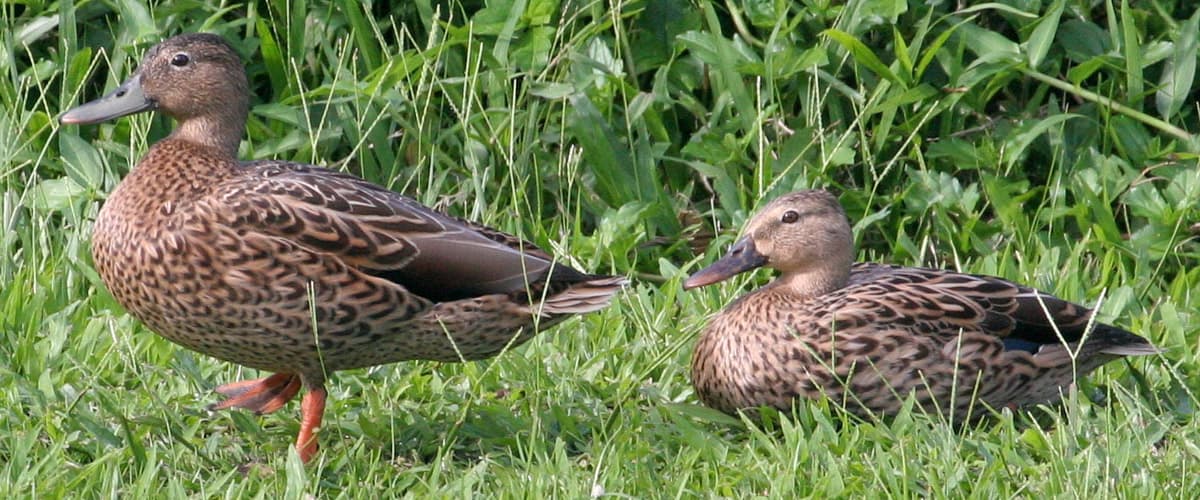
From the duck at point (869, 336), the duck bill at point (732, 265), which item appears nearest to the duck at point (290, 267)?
the duck bill at point (732, 265)

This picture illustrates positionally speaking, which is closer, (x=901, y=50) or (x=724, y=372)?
(x=724, y=372)

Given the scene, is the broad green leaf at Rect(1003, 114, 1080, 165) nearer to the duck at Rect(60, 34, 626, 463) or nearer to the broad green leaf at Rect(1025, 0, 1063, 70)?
the broad green leaf at Rect(1025, 0, 1063, 70)

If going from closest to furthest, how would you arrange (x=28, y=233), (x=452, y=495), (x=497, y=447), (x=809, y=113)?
(x=452, y=495)
(x=497, y=447)
(x=28, y=233)
(x=809, y=113)

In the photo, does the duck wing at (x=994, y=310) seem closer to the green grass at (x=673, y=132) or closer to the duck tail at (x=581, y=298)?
the green grass at (x=673, y=132)

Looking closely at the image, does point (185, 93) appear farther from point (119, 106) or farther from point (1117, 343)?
point (1117, 343)

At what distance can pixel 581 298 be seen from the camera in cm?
530

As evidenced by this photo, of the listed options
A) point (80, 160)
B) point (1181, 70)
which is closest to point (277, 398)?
point (80, 160)

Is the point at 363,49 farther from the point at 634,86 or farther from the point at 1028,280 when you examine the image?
the point at 1028,280

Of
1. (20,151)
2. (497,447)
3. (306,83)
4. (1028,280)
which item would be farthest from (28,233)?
(1028,280)

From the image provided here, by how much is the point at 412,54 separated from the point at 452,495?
2.68 m

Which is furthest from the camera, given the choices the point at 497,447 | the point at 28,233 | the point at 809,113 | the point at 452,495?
the point at 809,113

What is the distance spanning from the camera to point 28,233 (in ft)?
21.4

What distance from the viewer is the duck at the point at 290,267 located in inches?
195

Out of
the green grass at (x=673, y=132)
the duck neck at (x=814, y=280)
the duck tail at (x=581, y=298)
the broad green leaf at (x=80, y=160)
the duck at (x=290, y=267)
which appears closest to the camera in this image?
the duck at (x=290, y=267)
